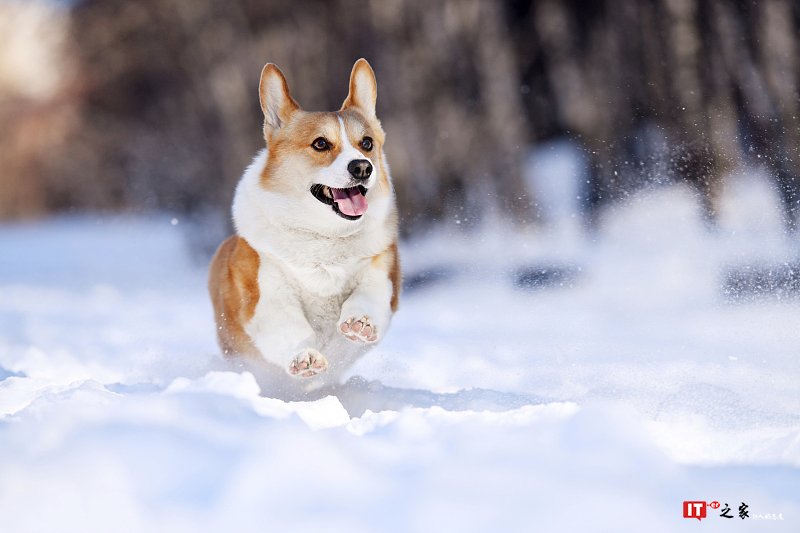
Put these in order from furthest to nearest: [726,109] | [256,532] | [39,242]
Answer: [39,242], [726,109], [256,532]

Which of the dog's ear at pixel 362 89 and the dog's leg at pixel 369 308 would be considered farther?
the dog's ear at pixel 362 89

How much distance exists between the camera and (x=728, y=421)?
3.01 metres

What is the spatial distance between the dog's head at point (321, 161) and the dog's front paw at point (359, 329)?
42 centimetres

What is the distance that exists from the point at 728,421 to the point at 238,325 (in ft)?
6.21

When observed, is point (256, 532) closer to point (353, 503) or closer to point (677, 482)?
point (353, 503)

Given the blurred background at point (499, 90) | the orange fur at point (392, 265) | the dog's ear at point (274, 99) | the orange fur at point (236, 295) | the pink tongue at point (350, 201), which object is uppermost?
the blurred background at point (499, 90)

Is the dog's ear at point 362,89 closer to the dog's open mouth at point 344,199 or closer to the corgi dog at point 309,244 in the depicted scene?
the corgi dog at point 309,244

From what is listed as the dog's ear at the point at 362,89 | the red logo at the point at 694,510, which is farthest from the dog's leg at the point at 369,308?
the red logo at the point at 694,510

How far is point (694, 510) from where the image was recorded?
2.23 m

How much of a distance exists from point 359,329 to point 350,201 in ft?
1.74

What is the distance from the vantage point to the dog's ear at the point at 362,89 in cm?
368

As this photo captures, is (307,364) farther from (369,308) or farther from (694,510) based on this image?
(694,510)

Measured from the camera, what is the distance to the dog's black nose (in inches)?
126

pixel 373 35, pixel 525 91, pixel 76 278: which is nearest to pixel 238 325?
pixel 373 35
